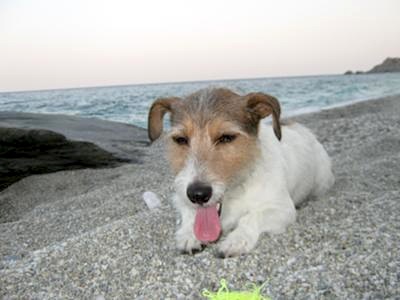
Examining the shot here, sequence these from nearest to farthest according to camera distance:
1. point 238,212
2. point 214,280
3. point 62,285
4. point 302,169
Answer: point 214,280, point 62,285, point 238,212, point 302,169

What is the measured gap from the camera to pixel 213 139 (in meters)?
4.68

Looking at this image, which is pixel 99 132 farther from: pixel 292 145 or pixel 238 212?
pixel 238 212

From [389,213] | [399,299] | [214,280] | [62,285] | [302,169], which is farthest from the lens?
[302,169]

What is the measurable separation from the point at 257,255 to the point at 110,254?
4.80 feet

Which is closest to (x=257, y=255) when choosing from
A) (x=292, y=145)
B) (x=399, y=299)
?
(x=399, y=299)

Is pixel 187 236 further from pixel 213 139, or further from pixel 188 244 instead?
pixel 213 139

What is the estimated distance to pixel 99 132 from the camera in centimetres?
1641

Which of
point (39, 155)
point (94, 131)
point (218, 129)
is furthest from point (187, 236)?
point (94, 131)

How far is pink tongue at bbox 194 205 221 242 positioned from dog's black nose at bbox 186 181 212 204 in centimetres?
44

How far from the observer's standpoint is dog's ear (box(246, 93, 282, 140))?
16.2ft

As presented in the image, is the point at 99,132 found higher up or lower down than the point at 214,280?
lower down

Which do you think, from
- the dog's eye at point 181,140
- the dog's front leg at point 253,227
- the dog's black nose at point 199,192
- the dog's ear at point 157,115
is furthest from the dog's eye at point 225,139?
the dog's ear at point 157,115

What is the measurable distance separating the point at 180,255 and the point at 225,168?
3.00 ft

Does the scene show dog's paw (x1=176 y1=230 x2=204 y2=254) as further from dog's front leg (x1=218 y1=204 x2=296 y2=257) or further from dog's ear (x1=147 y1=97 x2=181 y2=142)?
dog's ear (x1=147 y1=97 x2=181 y2=142)
